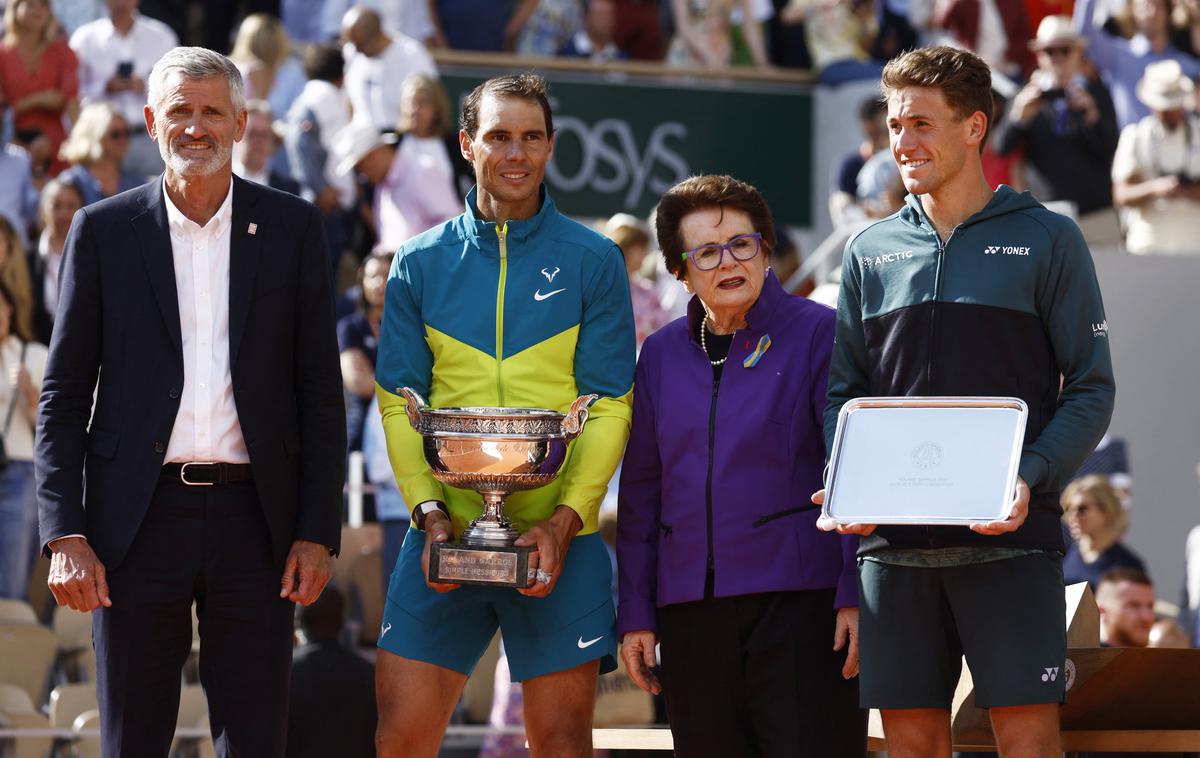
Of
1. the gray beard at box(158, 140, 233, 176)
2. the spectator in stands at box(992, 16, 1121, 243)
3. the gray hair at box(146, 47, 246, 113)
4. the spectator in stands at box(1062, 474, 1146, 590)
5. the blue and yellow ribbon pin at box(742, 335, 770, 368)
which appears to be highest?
the spectator in stands at box(992, 16, 1121, 243)

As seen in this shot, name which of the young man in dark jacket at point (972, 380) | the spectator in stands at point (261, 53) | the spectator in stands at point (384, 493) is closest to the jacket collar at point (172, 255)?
the young man in dark jacket at point (972, 380)

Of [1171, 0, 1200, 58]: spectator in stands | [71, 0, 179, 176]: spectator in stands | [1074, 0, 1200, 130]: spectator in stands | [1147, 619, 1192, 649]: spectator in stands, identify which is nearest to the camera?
[1147, 619, 1192, 649]: spectator in stands

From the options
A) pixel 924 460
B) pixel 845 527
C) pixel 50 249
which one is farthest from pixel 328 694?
pixel 50 249

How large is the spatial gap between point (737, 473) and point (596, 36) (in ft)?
28.6

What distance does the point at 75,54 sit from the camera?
410 inches

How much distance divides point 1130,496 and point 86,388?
7.24 metres

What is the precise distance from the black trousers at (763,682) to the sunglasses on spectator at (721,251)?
0.85m

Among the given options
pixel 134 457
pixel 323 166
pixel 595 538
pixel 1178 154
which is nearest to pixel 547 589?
pixel 595 538

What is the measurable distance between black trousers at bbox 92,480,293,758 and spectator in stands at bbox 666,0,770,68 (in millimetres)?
9197

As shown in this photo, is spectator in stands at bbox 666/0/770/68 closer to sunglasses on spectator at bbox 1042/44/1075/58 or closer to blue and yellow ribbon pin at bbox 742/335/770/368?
sunglasses on spectator at bbox 1042/44/1075/58

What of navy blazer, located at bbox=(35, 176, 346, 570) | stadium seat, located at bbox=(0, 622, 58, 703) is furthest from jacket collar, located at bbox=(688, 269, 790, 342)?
stadium seat, located at bbox=(0, 622, 58, 703)

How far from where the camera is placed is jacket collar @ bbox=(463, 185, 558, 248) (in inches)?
189

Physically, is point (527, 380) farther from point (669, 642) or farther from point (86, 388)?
point (86, 388)

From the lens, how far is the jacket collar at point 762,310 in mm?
4863
